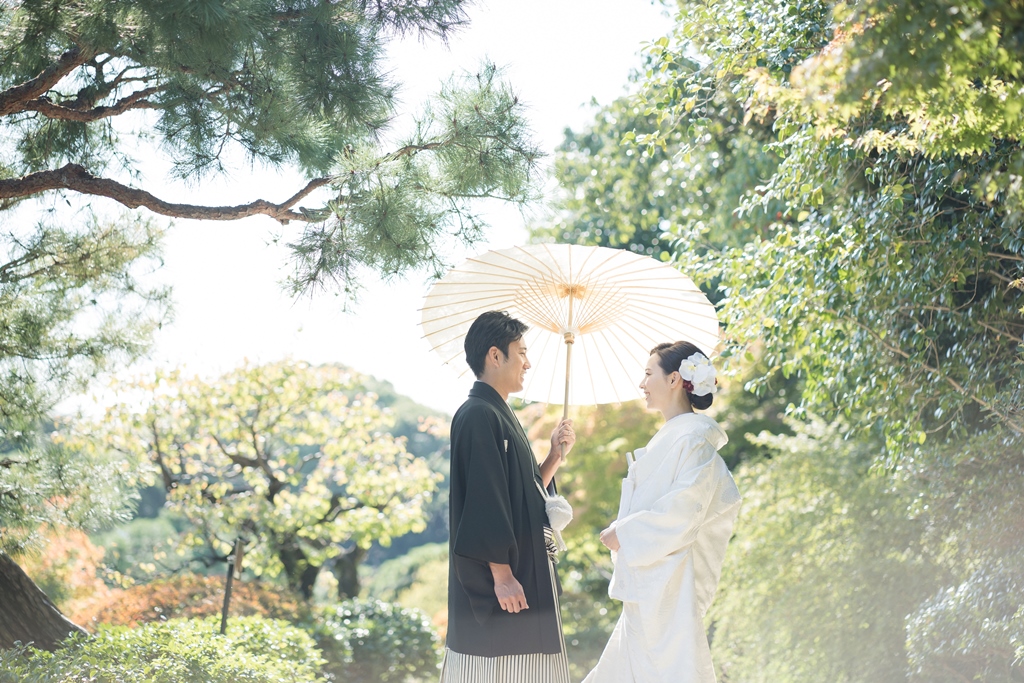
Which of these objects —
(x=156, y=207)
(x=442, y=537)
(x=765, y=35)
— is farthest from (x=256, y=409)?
(x=442, y=537)

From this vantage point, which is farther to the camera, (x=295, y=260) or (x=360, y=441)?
(x=360, y=441)

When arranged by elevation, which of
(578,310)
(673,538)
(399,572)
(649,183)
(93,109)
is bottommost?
(673,538)

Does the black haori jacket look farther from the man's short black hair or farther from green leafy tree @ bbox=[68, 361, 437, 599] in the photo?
green leafy tree @ bbox=[68, 361, 437, 599]

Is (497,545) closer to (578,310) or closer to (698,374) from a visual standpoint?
(698,374)

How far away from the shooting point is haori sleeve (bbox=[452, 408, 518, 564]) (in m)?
2.17

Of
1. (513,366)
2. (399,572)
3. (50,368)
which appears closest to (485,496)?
(513,366)

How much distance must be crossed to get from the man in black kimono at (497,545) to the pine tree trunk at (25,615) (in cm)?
234

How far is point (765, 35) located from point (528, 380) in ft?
6.50

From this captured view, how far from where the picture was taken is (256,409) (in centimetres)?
711

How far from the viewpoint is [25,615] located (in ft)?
12.2

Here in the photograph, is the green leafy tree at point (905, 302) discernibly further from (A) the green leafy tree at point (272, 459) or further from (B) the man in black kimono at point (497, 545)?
(A) the green leafy tree at point (272, 459)

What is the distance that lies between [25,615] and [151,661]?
852 millimetres

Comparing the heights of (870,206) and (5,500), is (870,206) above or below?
above

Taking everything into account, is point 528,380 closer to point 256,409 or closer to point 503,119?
point 503,119
